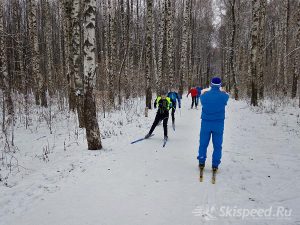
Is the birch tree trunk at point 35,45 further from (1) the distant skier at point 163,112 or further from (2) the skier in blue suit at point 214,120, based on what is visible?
(2) the skier in blue suit at point 214,120

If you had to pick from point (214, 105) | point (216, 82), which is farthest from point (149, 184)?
point (216, 82)

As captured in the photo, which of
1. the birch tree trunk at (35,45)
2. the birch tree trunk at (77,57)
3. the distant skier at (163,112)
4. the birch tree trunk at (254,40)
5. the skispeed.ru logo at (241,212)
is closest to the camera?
the skispeed.ru logo at (241,212)

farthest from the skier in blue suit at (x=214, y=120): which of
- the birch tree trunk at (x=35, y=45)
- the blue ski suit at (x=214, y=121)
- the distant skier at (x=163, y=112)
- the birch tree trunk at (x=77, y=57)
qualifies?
the birch tree trunk at (x=35, y=45)

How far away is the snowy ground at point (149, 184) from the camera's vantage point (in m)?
3.98

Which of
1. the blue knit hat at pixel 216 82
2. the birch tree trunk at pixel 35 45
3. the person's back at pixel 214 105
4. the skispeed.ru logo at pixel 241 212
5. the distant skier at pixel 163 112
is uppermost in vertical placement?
the birch tree trunk at pixel 35 45

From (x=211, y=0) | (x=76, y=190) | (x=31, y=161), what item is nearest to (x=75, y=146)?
(x=31, y=161)

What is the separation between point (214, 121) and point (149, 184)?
194 cm

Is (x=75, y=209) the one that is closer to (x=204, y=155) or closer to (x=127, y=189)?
(x=127, y=189)

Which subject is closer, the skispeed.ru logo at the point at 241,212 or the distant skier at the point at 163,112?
the skispeed.ru logo at the point at 241,212

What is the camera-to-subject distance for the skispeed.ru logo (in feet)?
12.9

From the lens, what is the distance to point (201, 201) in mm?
4402

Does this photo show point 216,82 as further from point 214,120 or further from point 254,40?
point 254,40

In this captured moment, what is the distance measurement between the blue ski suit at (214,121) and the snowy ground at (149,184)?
507 mm

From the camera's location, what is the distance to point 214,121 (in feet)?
18.0
